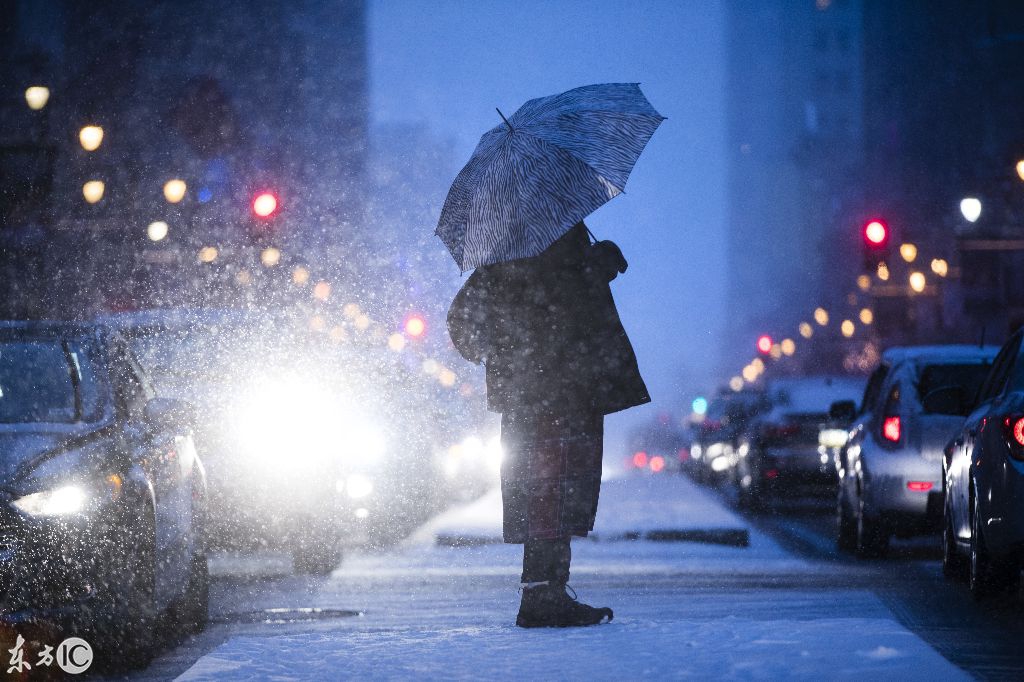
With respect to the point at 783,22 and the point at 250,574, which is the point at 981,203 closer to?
the point at 250,574

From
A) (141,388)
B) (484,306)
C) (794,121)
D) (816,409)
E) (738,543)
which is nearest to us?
(484,306)

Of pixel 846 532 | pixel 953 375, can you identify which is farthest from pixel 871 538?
pixel 953 375

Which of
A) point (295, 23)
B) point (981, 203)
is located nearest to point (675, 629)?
point (981, 203)

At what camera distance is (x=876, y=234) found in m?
26.1

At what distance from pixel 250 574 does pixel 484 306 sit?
18.5 feet

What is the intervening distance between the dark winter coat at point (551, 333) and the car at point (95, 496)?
5.48ft

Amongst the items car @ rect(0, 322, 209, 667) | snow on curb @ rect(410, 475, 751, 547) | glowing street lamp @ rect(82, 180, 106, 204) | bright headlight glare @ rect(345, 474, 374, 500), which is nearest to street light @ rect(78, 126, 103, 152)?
glowing street lamp @ rect(82, 180, 106, 204)

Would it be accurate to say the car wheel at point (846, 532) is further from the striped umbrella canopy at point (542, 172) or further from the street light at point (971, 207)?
the street light at point (971, 207)

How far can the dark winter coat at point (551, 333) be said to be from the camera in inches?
259

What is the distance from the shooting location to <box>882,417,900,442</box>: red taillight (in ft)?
42.4

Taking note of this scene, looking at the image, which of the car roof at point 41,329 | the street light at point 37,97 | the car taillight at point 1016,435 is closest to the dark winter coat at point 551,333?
the car roof at point 41,329

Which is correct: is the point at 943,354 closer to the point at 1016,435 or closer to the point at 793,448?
the point at 1016,435

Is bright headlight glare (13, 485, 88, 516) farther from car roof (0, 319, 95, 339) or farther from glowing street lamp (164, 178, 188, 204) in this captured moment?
glowing street lamp (164, 178, 188, 204)

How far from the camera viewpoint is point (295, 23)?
99.2m
